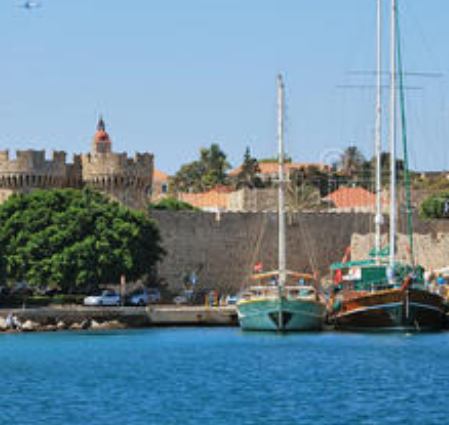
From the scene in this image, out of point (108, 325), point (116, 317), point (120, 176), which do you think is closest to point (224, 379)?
point (108, 325)

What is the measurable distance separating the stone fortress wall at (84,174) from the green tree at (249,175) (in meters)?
33.3

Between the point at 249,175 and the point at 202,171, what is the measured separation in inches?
422

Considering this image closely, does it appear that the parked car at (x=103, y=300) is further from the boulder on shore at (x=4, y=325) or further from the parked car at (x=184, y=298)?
the boulder on shore at (x=4, y=325)

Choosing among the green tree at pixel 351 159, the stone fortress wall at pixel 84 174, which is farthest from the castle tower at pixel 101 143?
the green tree at pixel 351 159

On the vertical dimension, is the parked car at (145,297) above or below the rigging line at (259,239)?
below

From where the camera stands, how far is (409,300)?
47.4 m

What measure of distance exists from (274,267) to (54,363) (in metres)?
24.7

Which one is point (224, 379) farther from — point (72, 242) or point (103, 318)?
point (72, 242)

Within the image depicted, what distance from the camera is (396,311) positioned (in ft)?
156

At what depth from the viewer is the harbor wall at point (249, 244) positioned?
6284 centimetres

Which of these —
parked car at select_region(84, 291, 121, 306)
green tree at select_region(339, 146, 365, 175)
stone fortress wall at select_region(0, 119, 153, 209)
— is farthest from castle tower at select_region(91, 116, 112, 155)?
green tree at select_region(339, 146, 365, 175)

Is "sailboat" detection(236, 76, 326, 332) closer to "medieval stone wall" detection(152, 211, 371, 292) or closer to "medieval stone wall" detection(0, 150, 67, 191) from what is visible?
"medieval stone wall" detection(152, 211, 371, 292)

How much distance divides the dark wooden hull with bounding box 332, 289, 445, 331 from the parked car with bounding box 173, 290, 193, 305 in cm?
1299

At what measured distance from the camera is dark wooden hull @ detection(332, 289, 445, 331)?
47.5m
